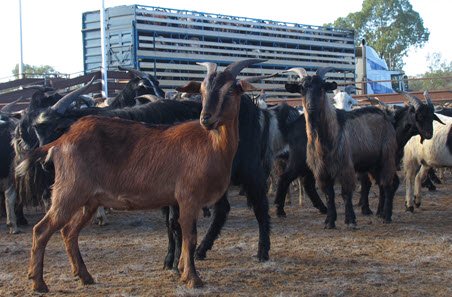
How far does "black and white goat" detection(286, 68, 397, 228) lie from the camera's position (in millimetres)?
8914

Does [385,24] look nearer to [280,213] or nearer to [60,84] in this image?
[60,84]

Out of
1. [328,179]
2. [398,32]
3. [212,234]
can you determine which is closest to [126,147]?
[212,234]

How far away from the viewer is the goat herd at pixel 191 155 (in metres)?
5.77

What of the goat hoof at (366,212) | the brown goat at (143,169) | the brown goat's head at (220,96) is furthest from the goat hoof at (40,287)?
the goat hoof at (366,212)

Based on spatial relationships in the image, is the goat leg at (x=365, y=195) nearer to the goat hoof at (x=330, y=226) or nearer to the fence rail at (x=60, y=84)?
the goat hoof at (x=330, y=226)

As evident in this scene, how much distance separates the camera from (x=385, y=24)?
5462 centimetres

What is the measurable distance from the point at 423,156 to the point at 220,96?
20.9 ft

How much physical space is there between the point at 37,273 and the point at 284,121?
275 inches

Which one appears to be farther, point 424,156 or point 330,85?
point 424,156

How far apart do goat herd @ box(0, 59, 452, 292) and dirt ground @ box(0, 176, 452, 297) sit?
28 centimetres

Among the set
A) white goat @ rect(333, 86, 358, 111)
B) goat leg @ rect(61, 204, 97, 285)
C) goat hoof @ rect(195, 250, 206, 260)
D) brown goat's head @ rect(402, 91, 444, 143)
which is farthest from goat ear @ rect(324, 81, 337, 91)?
white goat @ rect(333, 86, 358, 111)

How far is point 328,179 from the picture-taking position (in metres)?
9.27

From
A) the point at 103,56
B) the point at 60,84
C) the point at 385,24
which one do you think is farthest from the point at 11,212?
the point at 385,24

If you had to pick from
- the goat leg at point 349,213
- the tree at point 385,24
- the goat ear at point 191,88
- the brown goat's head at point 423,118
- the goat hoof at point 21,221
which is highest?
the tree at point 385,24
